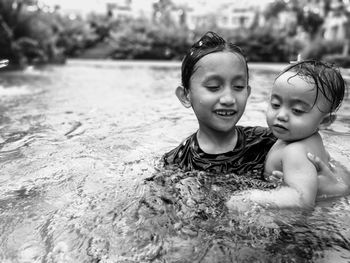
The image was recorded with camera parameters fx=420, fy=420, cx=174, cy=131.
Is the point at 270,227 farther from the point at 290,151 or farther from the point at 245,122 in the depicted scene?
the point at 245,122

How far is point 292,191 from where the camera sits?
6.75ft

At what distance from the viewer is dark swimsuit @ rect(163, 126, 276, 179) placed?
8.36 ft

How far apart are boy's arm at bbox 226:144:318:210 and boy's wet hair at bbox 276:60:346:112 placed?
0.31 m

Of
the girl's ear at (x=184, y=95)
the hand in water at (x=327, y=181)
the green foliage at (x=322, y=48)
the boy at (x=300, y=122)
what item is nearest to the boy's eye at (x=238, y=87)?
the boy at (x=300, y=122)

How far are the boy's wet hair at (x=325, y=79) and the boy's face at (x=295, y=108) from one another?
3cm

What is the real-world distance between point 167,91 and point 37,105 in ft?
10.1

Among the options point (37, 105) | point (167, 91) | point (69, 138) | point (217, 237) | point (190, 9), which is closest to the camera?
point (217, 237)

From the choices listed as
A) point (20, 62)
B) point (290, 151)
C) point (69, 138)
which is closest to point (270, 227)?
point (290, 151)

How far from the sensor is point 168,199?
2.17 meters

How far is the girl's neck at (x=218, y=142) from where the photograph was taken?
2.60 meters

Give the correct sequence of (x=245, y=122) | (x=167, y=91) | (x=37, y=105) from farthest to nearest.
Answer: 1. (x=167, y=91)
2. (x=37, y=105)
3. (x=245, y=122)

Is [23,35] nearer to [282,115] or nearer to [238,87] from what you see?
[238,87]

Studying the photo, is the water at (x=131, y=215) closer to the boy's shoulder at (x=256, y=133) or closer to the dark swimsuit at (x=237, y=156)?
the dark swimsuit at (x=237, y=156)

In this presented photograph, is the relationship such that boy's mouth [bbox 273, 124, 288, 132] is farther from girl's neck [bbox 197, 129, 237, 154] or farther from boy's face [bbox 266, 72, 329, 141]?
girl's neck [bbox 197, 129, 237, 154]
